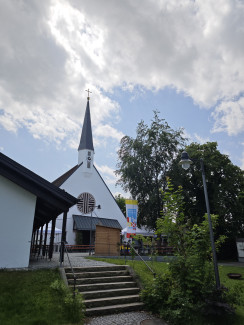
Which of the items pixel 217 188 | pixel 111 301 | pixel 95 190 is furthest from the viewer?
pixel 95 190

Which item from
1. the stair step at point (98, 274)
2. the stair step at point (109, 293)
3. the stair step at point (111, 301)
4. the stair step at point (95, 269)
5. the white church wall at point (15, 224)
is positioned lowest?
the stair step at point (111, 301)

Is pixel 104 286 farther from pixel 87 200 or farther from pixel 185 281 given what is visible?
pixel 87 200

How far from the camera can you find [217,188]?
25406mm

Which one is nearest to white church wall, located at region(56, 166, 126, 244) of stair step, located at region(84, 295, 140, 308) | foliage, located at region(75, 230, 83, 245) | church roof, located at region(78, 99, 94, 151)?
foliage, located at region(75, 230, 83, 245)

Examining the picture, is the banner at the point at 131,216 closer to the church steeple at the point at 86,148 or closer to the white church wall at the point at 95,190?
the white church wall at the point at 95,190

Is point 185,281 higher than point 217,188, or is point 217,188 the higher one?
point 217,188

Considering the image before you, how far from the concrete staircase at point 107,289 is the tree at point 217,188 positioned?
1755 centimetres

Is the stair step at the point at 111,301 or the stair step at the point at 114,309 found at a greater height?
the stair step at the point at 111,301

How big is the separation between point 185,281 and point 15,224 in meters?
6.21

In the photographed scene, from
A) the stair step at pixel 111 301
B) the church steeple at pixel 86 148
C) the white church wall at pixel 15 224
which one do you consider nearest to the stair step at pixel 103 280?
the stair step at pixel 111 301

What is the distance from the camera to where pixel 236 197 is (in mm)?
25609

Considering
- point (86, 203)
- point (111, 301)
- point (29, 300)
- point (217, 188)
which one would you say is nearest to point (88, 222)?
point (86, 203)

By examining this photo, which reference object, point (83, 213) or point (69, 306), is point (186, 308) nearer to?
point (69, 306)

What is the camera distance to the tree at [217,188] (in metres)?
25.3
